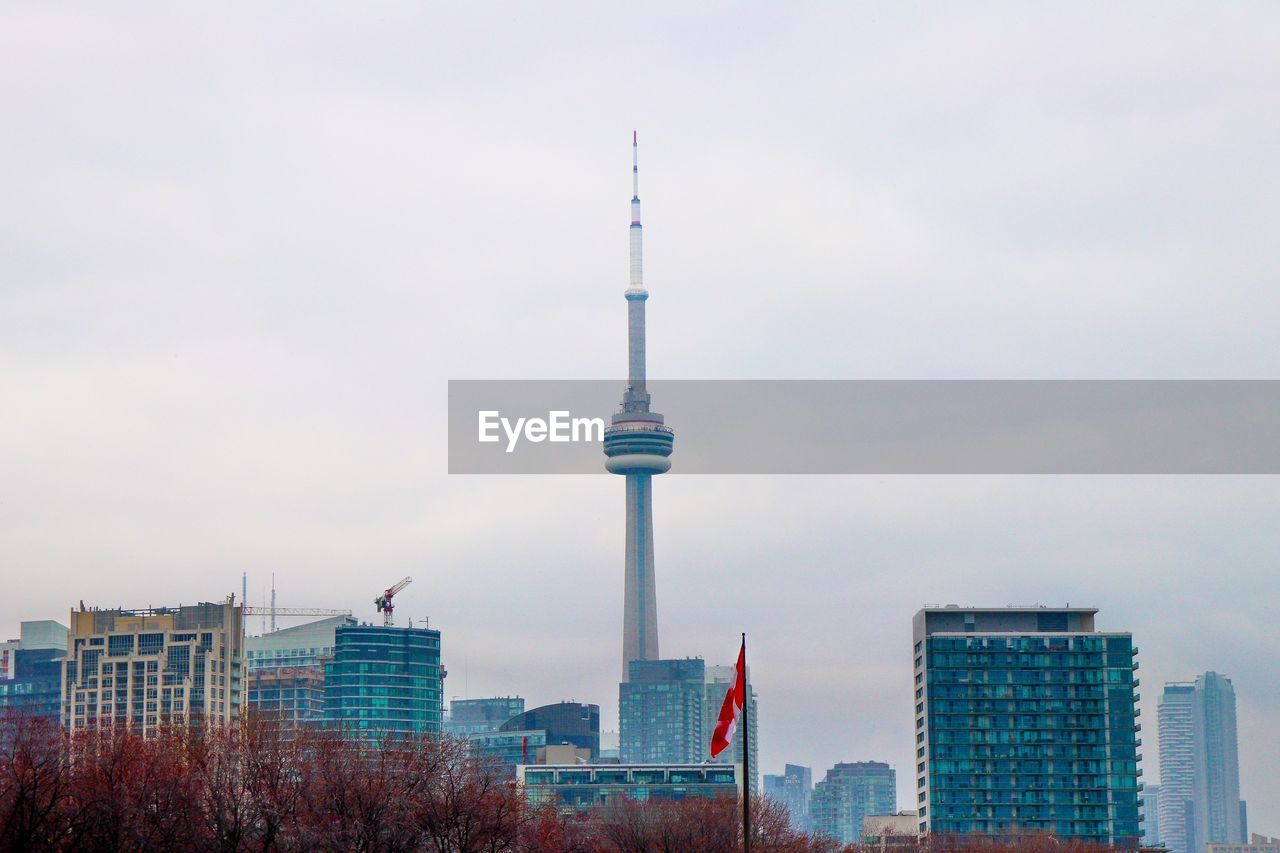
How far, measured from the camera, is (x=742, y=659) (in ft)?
279

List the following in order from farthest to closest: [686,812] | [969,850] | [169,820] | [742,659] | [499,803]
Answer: [969,850] < [686,812] < [499,803] < [169,820] < [742,659]

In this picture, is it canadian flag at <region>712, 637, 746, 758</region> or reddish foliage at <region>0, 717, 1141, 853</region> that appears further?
reddish foliage at <region>0, 717, 1141, 853</region>

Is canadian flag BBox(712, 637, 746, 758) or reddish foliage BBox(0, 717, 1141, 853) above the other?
canadian flag BBox(712, 637, 746, 758)

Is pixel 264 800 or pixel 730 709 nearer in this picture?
pixel 730 709

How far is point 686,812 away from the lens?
156 m

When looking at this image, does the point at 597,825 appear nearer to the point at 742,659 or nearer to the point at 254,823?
the point at 254,823

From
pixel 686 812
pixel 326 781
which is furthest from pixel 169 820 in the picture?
pixel 686 812

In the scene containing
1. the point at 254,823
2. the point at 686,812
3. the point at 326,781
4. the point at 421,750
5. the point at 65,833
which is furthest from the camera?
the point at 686,812

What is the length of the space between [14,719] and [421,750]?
48.0m

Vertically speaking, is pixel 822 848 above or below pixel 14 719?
below

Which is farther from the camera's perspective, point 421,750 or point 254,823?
point 421,750

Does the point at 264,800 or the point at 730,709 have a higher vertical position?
the point at 730,709

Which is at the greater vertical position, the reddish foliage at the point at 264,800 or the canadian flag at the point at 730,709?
the canadian flag at the point at 730,709

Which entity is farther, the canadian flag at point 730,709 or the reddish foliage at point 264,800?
the reddish foliage at point 264,800
